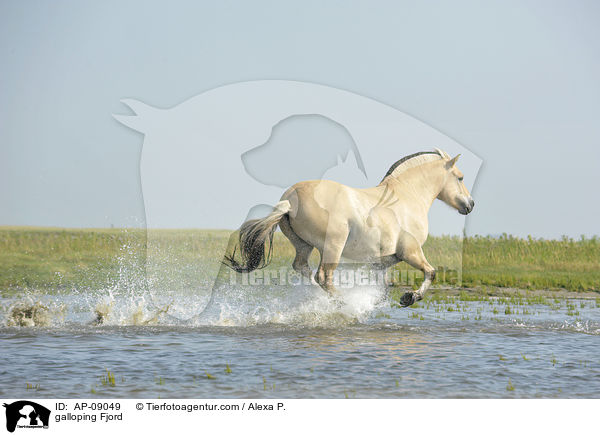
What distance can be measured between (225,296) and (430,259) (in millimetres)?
4624

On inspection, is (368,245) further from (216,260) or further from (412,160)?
(216,260)

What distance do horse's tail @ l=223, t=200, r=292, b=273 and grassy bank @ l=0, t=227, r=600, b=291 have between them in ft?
16.2

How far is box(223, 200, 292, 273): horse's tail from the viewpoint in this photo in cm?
956

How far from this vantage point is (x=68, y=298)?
1327 centimetres

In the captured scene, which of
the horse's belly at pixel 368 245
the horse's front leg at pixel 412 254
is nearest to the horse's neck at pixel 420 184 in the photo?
the horse's front leg at pixel 412 254

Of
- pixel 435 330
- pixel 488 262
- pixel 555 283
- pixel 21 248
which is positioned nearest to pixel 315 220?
pixel 435 330

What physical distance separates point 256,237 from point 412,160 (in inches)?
112

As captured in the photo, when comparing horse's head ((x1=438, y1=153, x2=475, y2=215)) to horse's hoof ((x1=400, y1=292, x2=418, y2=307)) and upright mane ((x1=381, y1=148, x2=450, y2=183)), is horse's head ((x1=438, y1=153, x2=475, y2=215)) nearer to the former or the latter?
upright mane ((x1=381, y1=148, x2=450, y2=183))

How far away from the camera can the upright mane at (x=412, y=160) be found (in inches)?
413
